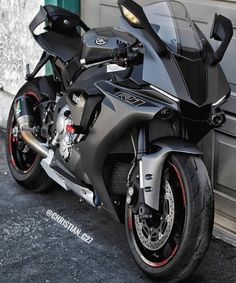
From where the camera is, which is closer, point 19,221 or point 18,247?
point 18,247

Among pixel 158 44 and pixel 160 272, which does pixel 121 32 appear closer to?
pixel 158 44

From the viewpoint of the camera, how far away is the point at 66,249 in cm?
436

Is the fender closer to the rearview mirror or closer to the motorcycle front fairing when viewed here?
the motorcycle front fairing

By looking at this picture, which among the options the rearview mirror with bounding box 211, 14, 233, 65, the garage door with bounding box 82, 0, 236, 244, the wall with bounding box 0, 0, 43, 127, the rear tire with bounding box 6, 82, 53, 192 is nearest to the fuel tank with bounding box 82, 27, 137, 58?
the rearview mirror with bounding box 211, 14, 233, 65

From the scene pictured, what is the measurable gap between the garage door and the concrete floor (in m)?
0.25

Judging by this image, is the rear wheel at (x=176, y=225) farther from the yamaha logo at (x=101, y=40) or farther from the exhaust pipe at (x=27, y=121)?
the exhaust pipe at (x=27, y=121)

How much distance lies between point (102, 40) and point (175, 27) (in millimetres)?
582

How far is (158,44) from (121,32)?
2.01 ft

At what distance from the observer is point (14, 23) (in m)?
6.36

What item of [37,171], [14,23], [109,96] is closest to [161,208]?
[109,96]

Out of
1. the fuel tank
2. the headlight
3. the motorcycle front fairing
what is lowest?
the fuel tank

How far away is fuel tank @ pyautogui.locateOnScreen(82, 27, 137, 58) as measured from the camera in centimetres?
419

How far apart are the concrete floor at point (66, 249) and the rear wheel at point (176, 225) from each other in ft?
0.55

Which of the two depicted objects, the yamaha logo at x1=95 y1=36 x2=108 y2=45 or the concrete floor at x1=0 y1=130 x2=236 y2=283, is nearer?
the concrete floor at x1=0 y1=130 x2=236 y2=283
